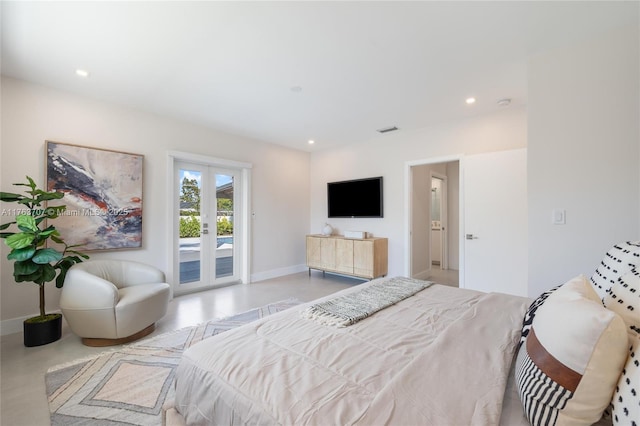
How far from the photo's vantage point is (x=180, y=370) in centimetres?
126

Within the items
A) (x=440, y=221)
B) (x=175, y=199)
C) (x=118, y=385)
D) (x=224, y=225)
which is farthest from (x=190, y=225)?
(x=440, y=221)

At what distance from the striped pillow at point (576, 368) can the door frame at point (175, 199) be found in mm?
4151

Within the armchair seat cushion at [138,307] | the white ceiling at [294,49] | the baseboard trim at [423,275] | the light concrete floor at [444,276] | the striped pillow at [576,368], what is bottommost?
the light concrete floor at [444,276]

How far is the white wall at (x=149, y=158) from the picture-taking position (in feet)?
9.35

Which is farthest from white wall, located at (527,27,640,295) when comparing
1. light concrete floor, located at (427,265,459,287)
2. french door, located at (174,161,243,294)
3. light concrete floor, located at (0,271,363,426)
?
french door, located at (174,161,243,294)

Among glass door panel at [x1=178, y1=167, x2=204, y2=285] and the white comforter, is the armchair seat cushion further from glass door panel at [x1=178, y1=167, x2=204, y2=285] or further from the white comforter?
the white comforter

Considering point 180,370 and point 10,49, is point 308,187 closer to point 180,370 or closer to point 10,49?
point 10,49

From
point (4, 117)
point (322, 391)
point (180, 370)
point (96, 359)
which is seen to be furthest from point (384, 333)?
point (4, 117)

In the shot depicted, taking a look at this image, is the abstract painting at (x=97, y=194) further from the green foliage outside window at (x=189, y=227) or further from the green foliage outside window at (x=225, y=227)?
the green foliage outside window at (x=225, y=227)

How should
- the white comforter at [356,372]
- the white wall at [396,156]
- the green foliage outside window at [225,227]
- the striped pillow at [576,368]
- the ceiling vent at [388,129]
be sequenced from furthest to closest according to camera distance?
the green foliage outside window at [225,227], the ceiling vent at [388,129], the white wall at [396,156], the white comforter at [356,372], the striped pillow at [576,368]

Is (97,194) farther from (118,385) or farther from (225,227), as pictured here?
(118,385)

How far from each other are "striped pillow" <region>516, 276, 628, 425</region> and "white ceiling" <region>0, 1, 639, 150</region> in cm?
199

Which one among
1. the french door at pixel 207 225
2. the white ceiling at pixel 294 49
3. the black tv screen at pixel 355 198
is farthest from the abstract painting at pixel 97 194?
the black tv screen at pixel 355 198

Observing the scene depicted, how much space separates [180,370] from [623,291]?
1794 millimetres
